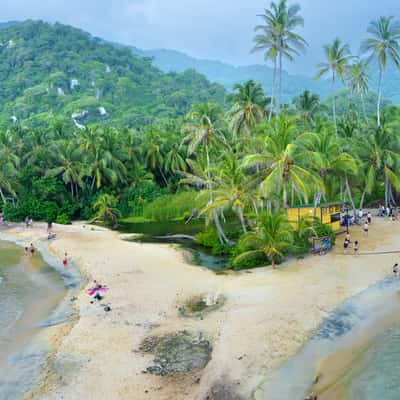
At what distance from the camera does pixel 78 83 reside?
429 ft

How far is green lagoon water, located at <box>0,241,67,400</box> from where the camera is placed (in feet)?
50.0

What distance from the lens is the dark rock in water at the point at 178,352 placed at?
15.0 meters

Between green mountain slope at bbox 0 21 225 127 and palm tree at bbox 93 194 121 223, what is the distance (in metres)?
54.5

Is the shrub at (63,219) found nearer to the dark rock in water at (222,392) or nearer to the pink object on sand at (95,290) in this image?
the pink object on sand at (95,290)

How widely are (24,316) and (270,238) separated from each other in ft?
47.3

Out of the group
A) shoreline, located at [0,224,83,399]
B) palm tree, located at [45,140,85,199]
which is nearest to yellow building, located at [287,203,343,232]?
shoreline, located at [0,224,83,399]

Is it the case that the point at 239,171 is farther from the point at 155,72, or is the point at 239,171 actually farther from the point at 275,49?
the point at 155,72

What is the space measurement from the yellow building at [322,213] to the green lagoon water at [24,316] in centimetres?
1798

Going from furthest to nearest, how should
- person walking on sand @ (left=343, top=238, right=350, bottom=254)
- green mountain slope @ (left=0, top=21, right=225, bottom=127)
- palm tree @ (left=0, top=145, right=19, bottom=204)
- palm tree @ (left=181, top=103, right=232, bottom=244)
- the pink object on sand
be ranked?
green mountain slope @ (left=0, top=21, right=225, bottom=127)
palm tree @ (left=0, top=145, right=19, bottom=204)
palm tree @ (left=181, top=103, right=232, bottom=244)
person walking on sand @ (left=343, top=238, right=350, bottom=254)
the pink object on sand

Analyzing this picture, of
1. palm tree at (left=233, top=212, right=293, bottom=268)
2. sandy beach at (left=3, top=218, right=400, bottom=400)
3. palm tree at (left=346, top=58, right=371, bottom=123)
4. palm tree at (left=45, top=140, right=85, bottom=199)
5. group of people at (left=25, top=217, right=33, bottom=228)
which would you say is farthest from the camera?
palm tree at (left=346, top=58, right=371, bottom=123)

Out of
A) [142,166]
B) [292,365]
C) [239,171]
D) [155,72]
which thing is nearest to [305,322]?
[292,365]

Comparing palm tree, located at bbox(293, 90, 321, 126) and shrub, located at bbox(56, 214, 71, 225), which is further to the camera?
palm tree, located at bbox(293, 90, 321, 126)

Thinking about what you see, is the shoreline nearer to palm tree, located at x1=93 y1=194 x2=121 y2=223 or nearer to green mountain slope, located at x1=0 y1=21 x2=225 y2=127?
palm tree, located at x1=93 y1=194 x2=121 y2=223

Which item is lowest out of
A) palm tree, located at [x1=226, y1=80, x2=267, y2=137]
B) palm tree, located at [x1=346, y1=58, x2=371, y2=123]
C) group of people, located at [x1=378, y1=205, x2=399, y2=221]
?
group of people, located at [x1=378, y1=205, x2=399, y2=221]
